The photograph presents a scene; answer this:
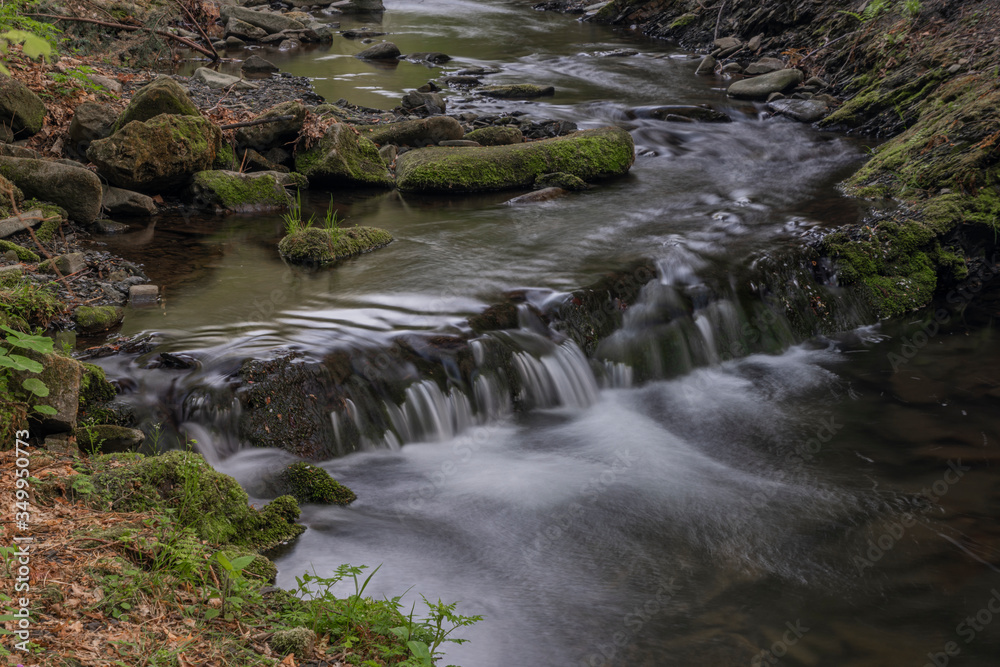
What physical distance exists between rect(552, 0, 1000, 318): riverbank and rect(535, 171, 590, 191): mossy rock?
358 cm

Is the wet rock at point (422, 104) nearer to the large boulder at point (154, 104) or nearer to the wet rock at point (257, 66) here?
the wet rock at point (257, 66)

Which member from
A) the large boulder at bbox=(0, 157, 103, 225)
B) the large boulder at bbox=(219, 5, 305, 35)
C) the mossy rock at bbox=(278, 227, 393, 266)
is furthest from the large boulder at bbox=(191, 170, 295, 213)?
the large boulder at bbox=(219, 5, 305, 35)

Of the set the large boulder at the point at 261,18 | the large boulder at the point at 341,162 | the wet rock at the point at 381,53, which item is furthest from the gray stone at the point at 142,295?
the large boulder at the point at 261,18

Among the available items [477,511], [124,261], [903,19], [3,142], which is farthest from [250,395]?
[903,19]

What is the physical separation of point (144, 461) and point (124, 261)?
4.03m

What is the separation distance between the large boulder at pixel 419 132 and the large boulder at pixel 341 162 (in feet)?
3.75

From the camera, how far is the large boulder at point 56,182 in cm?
782

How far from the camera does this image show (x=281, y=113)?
33.8ft

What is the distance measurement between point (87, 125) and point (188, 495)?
7.11 m

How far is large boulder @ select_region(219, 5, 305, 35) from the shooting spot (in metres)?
22.4

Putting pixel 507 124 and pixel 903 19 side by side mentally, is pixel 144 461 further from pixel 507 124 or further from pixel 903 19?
pixel 903 19

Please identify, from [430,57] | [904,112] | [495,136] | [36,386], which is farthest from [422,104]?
[36,386]

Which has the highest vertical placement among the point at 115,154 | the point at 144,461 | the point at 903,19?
the point at 903,19

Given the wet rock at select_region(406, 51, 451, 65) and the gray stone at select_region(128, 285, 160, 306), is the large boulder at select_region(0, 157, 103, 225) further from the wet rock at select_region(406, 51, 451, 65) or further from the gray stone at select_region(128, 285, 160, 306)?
the wet rock at select_region(406, 51, 451, 65)
